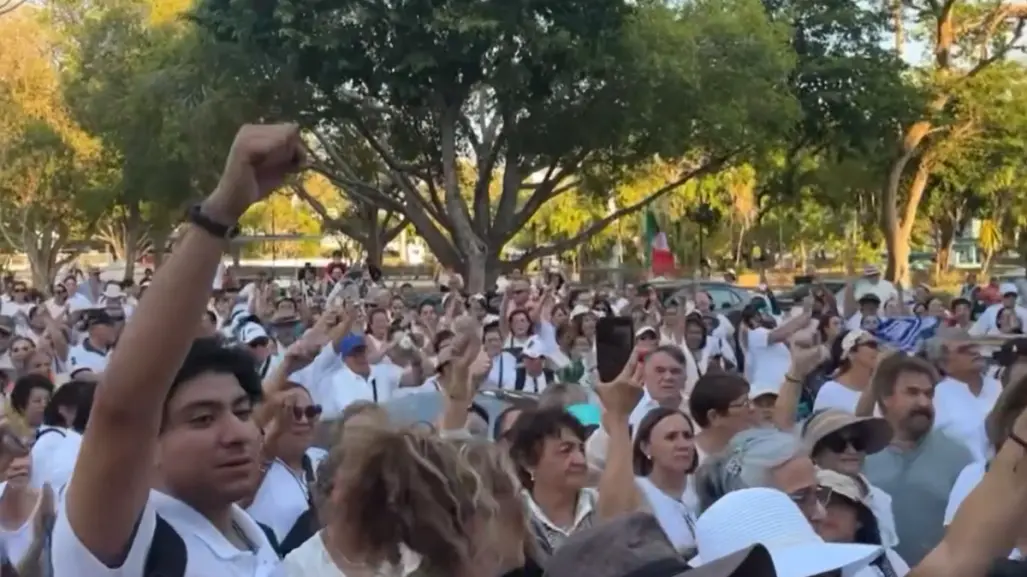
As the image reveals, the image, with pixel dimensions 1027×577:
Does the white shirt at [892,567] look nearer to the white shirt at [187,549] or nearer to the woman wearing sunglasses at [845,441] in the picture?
the woman wearing sunglasses at [845,441]

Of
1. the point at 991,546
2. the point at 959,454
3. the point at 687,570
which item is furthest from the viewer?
the point at 959,454

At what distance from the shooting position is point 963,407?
6891mm

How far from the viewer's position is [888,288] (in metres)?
17.3

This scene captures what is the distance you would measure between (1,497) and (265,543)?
7.96ft

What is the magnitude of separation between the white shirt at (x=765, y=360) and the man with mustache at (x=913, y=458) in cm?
367

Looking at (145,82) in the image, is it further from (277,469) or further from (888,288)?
(277,469)

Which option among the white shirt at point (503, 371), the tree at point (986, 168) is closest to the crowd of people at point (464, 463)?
the white shirt at point (503, 371)

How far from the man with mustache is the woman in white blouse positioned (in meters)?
0.78

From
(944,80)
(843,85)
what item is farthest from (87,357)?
(944,80)

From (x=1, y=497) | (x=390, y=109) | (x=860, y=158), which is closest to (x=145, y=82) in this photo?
(x=390, y=109)

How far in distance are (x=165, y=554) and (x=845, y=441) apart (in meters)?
3.02

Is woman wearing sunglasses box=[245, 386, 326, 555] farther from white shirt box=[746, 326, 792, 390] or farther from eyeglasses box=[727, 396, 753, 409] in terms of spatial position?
white shirt box=[746, 326, 792, 390]

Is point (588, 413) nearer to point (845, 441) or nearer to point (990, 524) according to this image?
point (845, 441)

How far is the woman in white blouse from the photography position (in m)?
4.90
